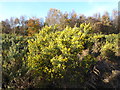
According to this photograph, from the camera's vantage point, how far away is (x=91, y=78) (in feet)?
13.4

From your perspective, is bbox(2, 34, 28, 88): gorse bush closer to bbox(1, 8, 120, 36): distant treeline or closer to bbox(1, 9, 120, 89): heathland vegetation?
bbox(1, 9, 120, 89): heathland vegetation

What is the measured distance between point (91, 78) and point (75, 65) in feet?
2.78

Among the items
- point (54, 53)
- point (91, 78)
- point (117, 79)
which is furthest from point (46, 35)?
point (117, 79)

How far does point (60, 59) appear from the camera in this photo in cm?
337

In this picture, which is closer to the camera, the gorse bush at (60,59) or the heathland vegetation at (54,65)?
the heathland vegetation at (54,65)

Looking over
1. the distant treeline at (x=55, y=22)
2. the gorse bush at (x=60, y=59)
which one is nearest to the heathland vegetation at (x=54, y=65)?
the gorse bush at (x=60, y=59)

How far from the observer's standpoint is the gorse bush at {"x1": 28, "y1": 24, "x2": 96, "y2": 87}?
3521 millimetres

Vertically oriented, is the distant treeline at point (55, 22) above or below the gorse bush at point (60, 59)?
above

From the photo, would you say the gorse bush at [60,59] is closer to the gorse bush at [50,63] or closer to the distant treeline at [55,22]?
the gorse bush at [50,63]

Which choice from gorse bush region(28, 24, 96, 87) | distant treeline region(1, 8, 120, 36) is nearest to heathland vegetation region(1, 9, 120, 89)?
gorse bush region(28, 24, 96, 87)

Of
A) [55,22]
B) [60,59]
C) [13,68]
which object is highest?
[55,22]

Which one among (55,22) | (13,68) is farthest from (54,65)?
(55,22)

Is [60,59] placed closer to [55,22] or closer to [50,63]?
[50,63]

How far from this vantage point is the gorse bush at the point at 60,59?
352 cm
